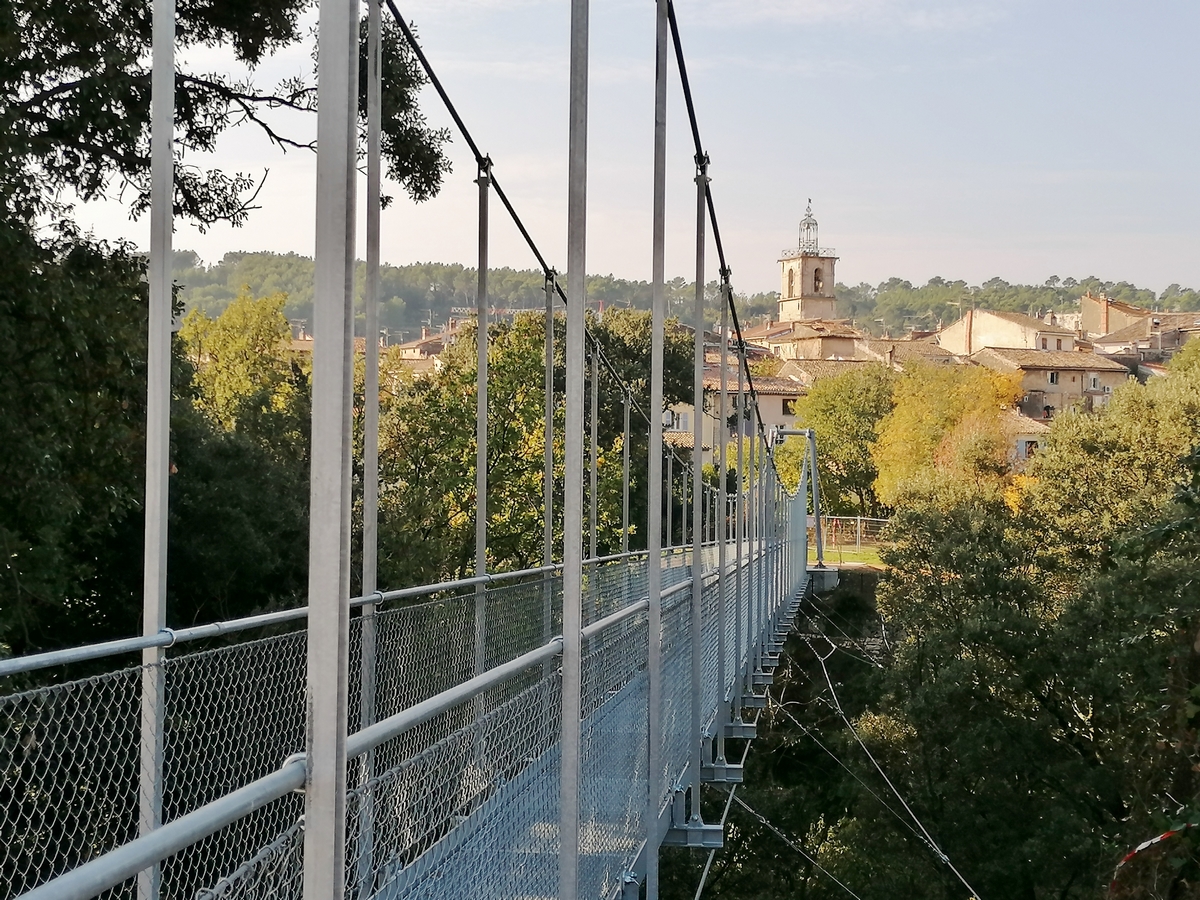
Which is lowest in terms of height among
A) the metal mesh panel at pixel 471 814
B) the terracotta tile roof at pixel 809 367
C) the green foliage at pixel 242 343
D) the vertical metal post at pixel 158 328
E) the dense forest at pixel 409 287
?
the metal mesh panel at pixel 471 814

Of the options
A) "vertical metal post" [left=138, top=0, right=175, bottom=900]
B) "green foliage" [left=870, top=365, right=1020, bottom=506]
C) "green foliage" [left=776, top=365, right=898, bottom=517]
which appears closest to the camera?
"vertical metal post" [left=138, top=0, right=175, bottom=900]

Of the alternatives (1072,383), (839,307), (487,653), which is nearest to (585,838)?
(487,653)

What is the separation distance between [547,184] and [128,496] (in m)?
4.16

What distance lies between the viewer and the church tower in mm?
114688

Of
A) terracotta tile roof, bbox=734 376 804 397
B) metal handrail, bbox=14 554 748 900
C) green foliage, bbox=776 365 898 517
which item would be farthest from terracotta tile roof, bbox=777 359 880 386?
metal handrail, bbox=14 554 748 900

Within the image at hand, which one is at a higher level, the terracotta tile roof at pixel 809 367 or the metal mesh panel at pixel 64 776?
the terracotta tile roof at pixel 809 367

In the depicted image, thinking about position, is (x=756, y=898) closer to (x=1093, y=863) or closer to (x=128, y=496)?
Result: (x=1093, y=863)

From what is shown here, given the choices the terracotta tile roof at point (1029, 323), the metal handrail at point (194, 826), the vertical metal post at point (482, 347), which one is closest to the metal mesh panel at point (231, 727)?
the vertical metal post at point (482, 347)

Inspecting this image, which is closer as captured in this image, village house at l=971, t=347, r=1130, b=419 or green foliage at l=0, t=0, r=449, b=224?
green foliage at l=0, t=0, r=449, b=224

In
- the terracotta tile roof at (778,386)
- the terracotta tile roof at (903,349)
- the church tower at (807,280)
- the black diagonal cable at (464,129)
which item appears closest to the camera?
the black diagonal cable at (464,129)

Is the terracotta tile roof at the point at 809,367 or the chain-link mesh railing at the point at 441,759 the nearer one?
the chain-link mesh railing at the point at 441,759

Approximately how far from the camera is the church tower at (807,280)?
376 feet

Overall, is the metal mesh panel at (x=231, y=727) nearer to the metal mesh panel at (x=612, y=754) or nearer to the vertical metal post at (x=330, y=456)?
the metal mesh panel at (x=612, y=754)

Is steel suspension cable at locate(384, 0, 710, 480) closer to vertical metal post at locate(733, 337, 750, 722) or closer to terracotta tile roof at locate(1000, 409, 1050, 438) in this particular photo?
vertical metal post at locate(733, 337, 750, 722)
